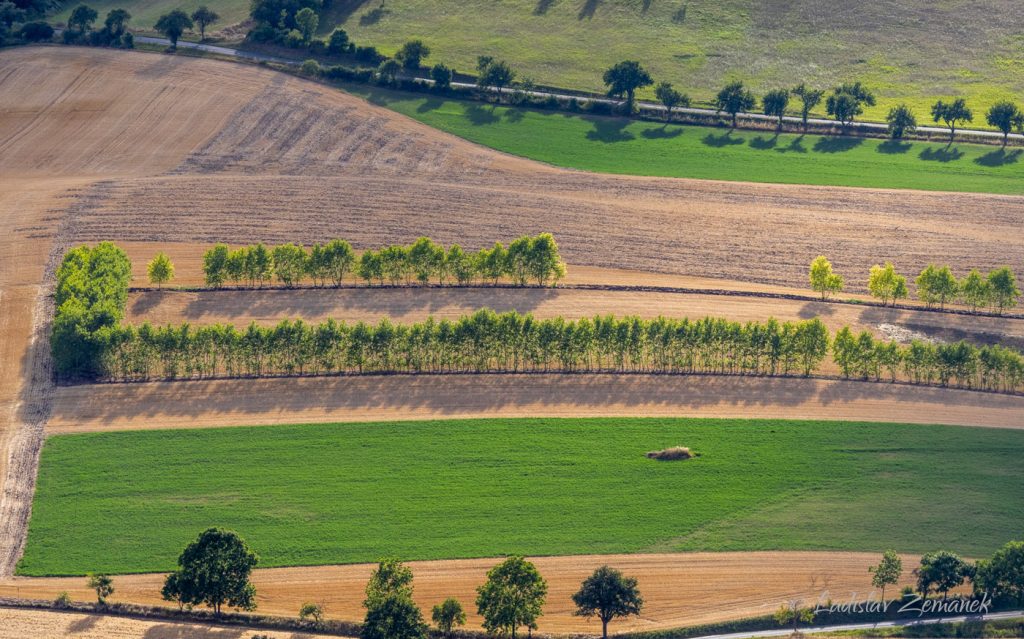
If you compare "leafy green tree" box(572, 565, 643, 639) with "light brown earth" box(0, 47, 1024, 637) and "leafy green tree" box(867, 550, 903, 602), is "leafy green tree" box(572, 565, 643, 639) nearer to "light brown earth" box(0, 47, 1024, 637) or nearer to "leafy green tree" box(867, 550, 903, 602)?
"leafy green tree" box(867, 550, 903, 602)

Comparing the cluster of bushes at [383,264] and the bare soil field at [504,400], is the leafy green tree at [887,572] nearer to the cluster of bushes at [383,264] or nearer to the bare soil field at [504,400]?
the bare soil field at [504,400]

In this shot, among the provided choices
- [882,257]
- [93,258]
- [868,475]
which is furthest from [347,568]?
[882,257]

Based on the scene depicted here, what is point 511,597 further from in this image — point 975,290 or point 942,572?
point 975,290

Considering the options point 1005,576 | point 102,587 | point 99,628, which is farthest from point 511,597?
point 1005,576

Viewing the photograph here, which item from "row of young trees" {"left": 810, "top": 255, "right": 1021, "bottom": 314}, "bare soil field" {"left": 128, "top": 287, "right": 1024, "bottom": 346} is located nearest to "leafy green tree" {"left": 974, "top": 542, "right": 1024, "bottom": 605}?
"bare soil field" {"left": 128, "top": 287, "right": 1024, "bottom": 346}

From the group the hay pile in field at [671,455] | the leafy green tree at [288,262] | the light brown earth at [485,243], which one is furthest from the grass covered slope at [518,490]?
the leafy green tree at [288,262]
